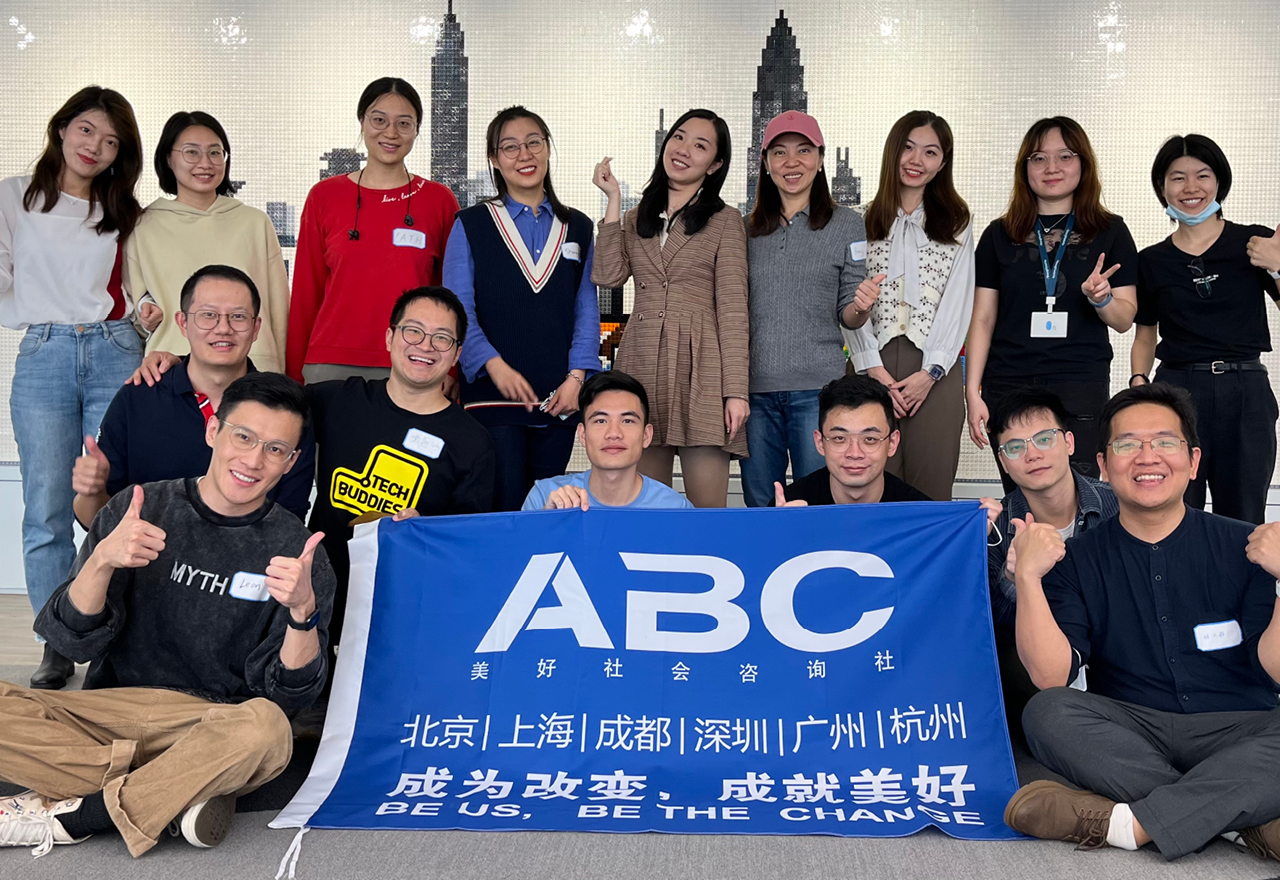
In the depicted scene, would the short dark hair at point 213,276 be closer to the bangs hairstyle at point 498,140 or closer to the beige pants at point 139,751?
the bangs hairstyle at point 498,140

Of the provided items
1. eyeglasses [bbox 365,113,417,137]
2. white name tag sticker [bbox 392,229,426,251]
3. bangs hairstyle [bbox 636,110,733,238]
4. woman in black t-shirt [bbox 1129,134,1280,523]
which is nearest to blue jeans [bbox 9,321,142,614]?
white name tag sticker [bbox 392,229,426,251]

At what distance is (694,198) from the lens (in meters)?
3.63

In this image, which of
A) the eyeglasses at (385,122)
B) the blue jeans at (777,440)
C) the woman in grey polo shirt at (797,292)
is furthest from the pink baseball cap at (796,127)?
the eyeglasses at (385,122)

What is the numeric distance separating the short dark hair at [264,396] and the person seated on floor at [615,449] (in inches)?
29.6

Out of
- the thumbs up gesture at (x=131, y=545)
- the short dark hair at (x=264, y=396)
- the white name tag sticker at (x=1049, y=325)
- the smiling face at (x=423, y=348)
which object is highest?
the white name tag sticker at (x=1049, y=325)

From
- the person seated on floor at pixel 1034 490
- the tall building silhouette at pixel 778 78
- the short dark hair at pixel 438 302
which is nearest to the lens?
the person seated on floor at pixel 1034 490

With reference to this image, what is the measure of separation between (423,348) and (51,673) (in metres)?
1.78

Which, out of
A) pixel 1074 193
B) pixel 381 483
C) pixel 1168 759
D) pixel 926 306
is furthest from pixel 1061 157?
pixel 381 483

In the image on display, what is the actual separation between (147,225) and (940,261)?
8.94ft

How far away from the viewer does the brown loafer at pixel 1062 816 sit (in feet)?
7.25

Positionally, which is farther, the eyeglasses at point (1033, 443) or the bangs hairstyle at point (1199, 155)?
the bangs hairstyle at point (1199, 155)

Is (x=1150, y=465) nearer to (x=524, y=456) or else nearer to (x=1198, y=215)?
(x=1198, y=215)

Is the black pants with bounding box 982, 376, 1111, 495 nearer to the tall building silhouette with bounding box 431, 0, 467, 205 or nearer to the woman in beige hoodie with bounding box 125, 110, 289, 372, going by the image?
the woman in beige hoodie with bounding box 125, 110, 289, 372

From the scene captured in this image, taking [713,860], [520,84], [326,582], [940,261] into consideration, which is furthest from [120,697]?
[520,84]
